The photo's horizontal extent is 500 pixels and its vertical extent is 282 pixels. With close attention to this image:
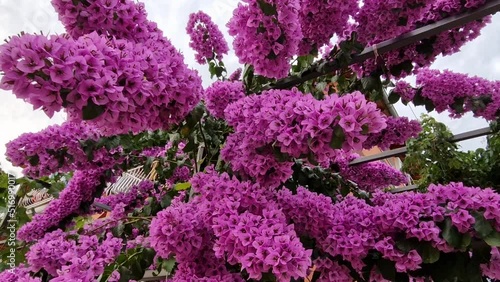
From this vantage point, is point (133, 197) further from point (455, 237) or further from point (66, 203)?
point (455, 237)

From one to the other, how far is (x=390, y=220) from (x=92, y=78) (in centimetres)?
101

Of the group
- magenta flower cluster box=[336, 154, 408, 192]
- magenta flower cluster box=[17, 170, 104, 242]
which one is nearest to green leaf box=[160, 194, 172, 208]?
magenta flower cluster box=[17, 170, 104, 242]

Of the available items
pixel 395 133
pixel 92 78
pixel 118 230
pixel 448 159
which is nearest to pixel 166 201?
pixel 118 230

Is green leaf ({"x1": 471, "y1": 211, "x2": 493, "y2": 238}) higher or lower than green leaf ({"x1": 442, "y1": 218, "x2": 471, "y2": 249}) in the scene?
higher

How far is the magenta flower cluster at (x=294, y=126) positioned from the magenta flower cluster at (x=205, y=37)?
1.11 m

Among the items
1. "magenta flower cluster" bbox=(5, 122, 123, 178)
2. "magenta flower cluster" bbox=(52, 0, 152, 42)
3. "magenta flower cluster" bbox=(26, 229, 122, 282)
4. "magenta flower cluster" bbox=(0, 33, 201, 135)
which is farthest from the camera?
"magenta flower cluster" bbox=(5, 122, 123, 178)

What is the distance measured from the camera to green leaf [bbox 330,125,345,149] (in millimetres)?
959

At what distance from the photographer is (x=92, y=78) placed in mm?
861

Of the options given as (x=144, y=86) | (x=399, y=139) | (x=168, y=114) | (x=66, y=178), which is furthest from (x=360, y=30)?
(x=66, y=178)

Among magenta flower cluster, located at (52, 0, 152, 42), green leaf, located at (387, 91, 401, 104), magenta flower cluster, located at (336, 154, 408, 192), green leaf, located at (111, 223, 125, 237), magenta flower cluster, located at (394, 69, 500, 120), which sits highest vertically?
magenta flower cluster, located at (394, 69, 500, 120)

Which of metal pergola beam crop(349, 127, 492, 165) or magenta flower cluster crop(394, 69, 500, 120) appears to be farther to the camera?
metal pergola beam crop(349, 127, 492, 165)

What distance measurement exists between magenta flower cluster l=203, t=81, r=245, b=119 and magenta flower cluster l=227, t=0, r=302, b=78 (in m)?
0.21

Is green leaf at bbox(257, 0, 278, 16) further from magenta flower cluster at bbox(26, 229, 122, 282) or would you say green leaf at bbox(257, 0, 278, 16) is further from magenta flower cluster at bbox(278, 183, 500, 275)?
magenta flower cluster at bbox(26, 229, 122, 282)

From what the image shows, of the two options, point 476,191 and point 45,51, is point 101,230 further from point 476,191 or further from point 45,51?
point 476,191
